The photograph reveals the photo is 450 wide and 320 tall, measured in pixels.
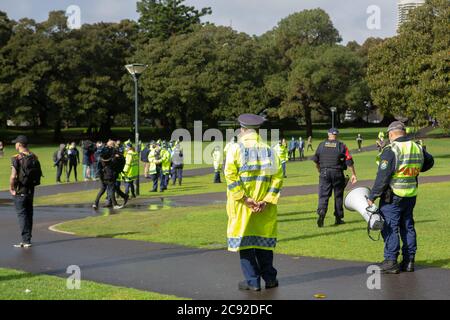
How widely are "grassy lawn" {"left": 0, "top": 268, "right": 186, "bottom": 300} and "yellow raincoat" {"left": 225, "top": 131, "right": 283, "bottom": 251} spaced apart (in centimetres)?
104

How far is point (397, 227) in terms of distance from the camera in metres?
8.12

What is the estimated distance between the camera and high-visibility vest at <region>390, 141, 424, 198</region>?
8117 mm

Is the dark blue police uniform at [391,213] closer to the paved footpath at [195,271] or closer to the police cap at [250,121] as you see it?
the paved footpath at [195,271]

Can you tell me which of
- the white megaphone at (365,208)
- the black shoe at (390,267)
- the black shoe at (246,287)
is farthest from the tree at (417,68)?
the black shoe at (246,287)

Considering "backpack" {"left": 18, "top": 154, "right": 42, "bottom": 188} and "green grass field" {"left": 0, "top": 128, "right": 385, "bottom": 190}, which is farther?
"green grass field" {"left": 0, "top": 128, "right": 385, "bottom": 190}

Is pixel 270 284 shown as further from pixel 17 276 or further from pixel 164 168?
pixel 164 168

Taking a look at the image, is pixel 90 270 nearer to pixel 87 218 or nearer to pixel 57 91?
pixel 87 218

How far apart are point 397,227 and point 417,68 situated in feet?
119

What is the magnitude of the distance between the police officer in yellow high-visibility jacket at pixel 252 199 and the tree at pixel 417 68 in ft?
108

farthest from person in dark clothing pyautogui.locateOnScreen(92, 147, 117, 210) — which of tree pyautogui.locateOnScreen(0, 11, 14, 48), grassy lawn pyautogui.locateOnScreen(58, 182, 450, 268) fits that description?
tree pyautogui.locateOnScreen(0, 11, 14, 48)

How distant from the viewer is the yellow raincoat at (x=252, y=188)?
713 cm

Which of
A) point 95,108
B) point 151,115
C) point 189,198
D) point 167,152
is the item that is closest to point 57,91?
point 95,108

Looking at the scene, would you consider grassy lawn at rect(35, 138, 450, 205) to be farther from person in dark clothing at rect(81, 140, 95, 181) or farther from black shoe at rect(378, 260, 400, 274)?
black shoe at rect(378, 260, 400, 274)

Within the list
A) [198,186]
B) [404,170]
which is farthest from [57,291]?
[198,186]
